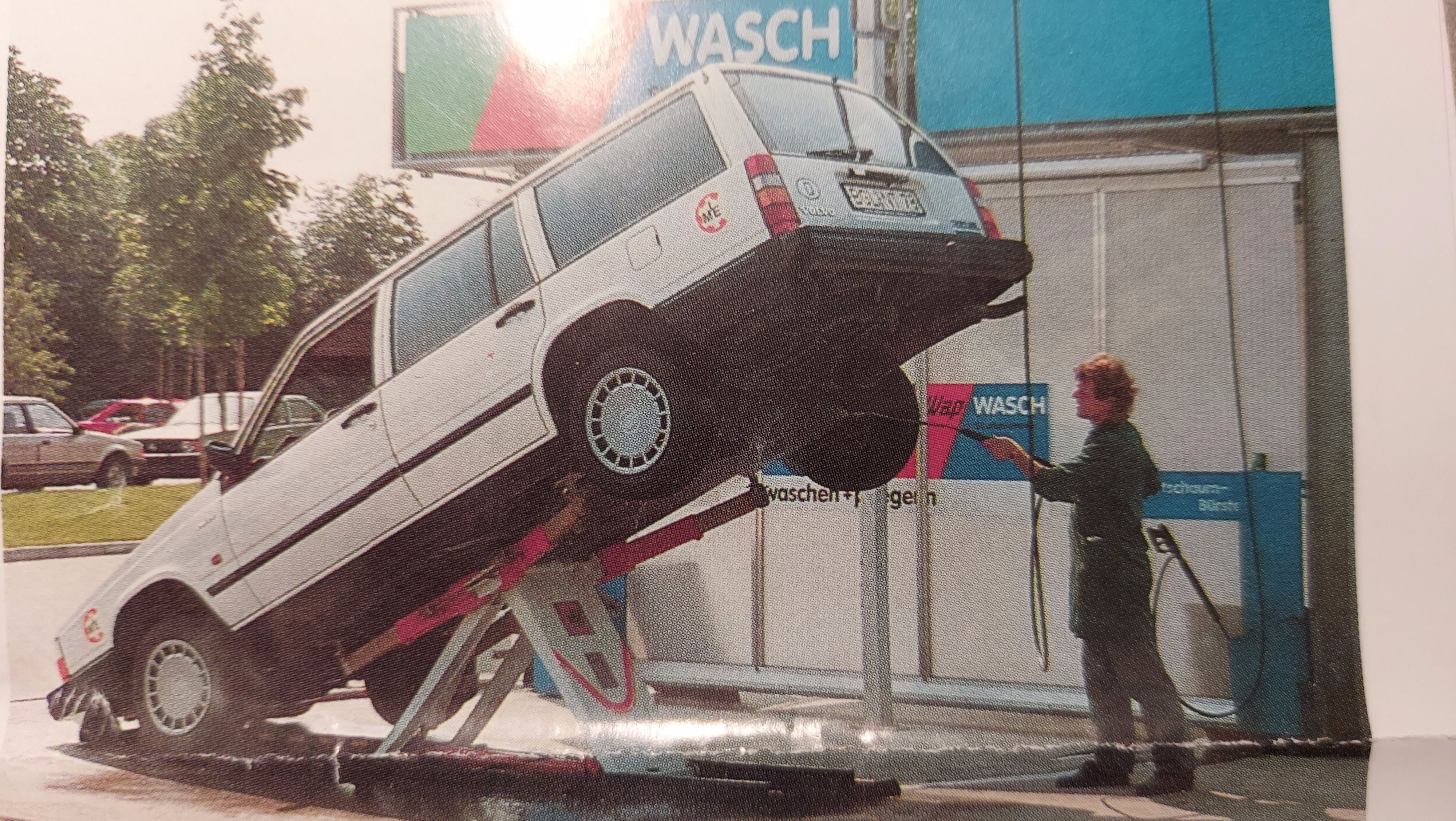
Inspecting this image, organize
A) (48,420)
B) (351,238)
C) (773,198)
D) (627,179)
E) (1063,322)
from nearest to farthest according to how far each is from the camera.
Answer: (773,198) → (627,179) → (1063,322) → (351,238) → (48,420)

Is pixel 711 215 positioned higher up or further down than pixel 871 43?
further down

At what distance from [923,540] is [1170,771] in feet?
3.47

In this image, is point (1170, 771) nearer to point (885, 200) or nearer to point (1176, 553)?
point (1176, 553)

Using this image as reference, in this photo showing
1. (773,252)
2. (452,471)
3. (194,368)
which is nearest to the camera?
(773,252)

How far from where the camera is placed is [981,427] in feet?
10.4

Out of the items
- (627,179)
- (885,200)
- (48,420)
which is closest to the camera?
(885,200)

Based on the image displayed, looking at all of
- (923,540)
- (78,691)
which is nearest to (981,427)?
(923,540)

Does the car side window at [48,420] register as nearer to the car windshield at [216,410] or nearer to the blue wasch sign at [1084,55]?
the car windshield at [216,410]

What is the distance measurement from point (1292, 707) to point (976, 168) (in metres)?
2.00

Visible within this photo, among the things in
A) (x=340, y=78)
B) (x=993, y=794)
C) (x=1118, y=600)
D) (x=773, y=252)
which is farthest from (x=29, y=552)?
(x=1118, y=600)

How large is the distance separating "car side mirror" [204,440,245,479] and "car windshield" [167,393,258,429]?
67 mm

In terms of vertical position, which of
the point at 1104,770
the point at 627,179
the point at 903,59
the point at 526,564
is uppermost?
the point at 903,59

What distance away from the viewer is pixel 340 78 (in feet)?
10.8

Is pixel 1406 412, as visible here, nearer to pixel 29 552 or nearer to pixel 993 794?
pixel 993 794
